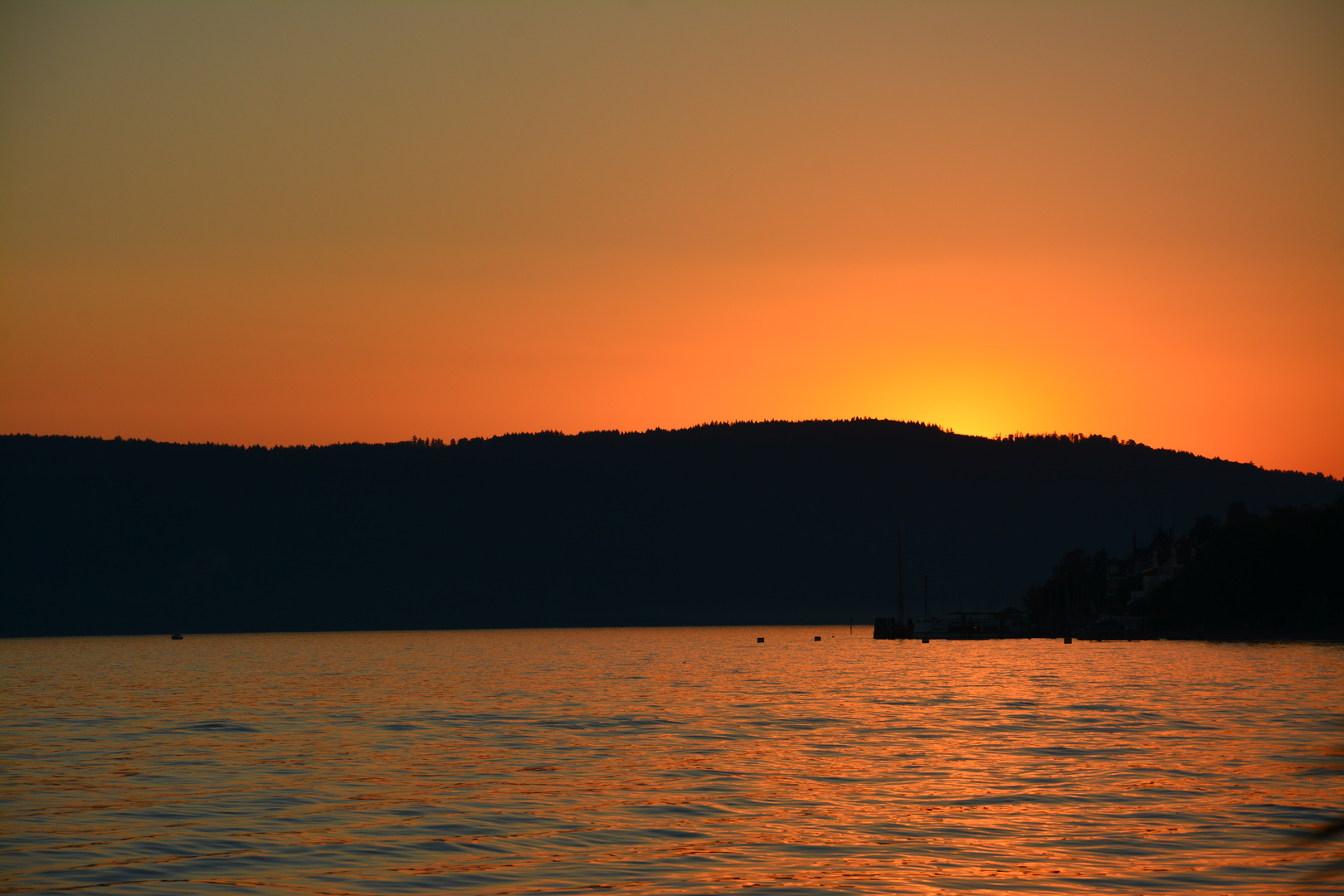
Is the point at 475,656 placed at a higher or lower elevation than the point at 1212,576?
Answer: lower

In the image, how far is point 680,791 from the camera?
106 ft

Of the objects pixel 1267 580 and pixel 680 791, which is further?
pixel 1267 580

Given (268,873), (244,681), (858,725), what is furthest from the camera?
(244,681)

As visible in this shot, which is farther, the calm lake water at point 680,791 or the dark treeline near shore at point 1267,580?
the dark treeline near shore at point 1267,580

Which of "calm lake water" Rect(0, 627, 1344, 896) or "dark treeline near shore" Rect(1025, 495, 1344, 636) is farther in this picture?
"dark treeline near shore" Rect(1025, 495, 1344, 636)

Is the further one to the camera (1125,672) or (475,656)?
(475,656)

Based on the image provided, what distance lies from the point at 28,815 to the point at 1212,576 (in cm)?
13082

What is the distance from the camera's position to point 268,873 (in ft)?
74.7

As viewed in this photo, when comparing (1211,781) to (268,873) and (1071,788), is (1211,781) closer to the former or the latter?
(1071,788)

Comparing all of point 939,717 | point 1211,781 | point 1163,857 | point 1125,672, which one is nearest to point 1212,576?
point 1125,672

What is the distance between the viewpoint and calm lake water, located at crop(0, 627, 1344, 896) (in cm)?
2261

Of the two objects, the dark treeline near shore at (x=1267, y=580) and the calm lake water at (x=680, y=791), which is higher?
the dark treeline near shore at (x=1267, y=580)

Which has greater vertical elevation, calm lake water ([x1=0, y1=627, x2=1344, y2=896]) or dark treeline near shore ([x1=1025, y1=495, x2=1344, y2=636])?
dark treeline near shore ([x1=1025, y1=495, x2=1344, y2=636])

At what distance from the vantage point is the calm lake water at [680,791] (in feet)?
74.2
